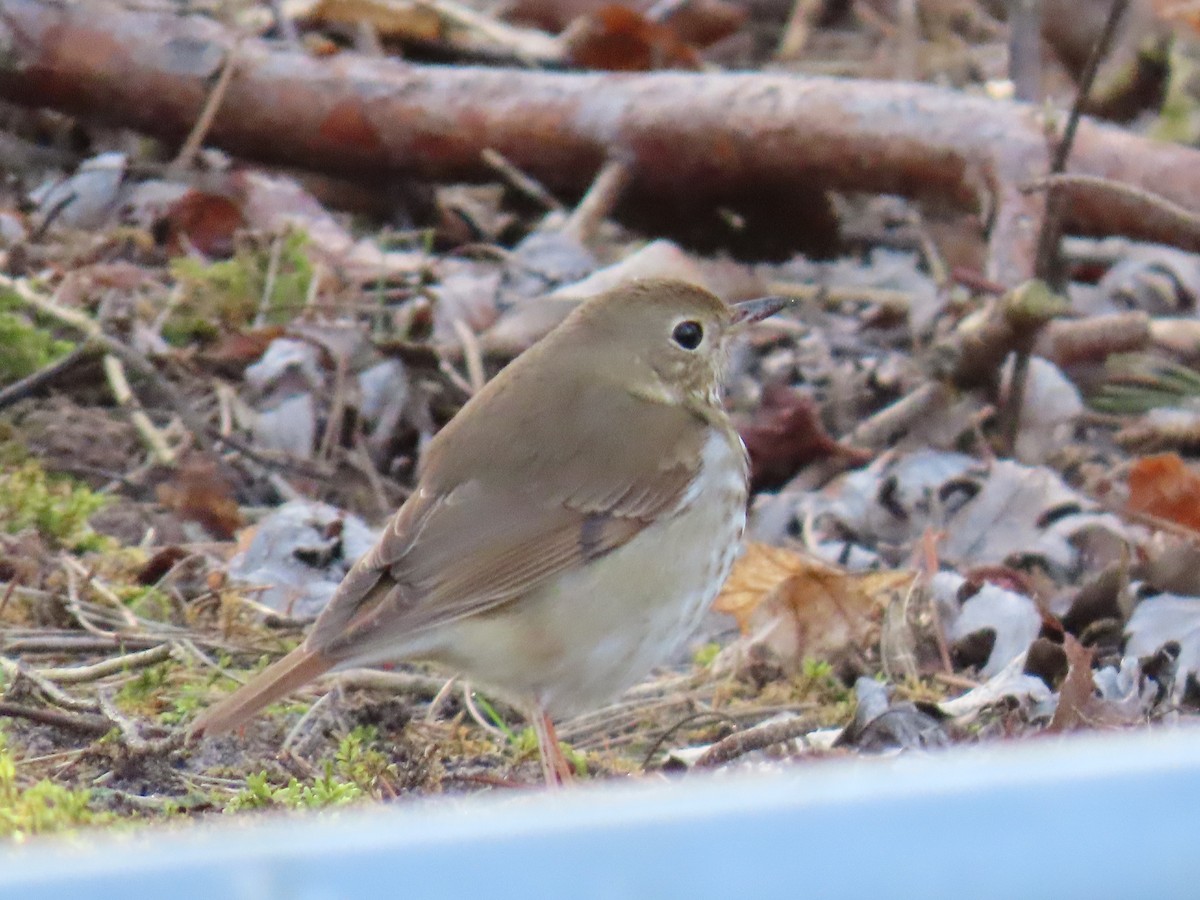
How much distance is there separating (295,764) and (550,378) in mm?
1132

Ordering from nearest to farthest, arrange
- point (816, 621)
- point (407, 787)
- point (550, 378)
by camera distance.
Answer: point (407, 787)
point (550, 378)
point (816, 621)

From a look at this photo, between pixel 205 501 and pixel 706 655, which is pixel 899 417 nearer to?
pixel 706 655

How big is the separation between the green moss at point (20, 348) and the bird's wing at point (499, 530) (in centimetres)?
187

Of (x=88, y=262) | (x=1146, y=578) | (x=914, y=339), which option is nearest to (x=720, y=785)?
(x=1146, y=578)

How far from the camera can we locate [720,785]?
1217mm

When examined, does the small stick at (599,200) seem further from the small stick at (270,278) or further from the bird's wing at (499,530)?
the bird's wing at (499,530)

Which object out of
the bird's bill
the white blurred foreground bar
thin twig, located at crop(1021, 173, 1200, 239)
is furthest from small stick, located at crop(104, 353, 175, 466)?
the white blurred foreground bar

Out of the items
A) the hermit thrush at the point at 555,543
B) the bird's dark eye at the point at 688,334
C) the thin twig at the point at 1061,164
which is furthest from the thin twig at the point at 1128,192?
the hermit thrush at the point at 555,543

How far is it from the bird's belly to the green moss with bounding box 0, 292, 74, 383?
85.8 inches

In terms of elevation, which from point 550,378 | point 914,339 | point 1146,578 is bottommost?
point 914,339

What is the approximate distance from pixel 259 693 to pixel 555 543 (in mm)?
802

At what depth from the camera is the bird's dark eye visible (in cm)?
437

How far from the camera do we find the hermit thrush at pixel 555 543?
365 centimetres

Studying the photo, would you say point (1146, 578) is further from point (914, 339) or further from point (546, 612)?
point (914, 339)
